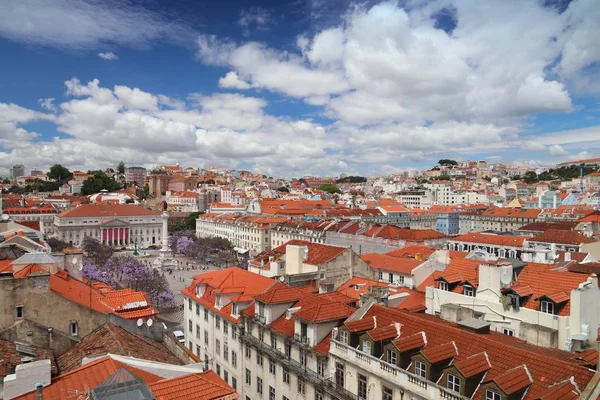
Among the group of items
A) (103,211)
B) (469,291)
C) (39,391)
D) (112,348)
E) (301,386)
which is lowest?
(301,386)

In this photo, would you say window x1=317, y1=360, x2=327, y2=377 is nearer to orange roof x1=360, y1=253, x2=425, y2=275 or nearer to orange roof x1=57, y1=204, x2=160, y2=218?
orange roof x1=360, y1=253, x2=425, y2=275

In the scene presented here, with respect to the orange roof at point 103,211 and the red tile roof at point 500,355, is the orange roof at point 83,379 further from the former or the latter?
the orange roof at point 103,211

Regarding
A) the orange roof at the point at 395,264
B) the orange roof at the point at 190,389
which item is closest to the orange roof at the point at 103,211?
the orange roof at the point at 395,264

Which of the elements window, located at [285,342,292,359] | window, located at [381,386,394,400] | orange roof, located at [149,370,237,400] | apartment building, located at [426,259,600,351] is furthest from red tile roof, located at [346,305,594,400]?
orange roof, located at [149,370,237,400]

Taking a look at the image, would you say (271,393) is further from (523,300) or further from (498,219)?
(498,219)

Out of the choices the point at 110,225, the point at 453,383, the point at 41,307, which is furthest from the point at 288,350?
the point at 110,225
